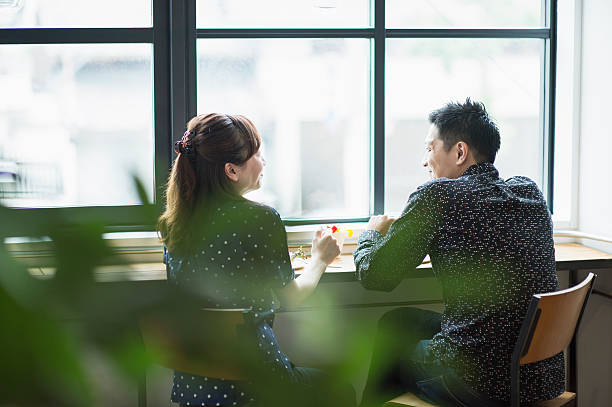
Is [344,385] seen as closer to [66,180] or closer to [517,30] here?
[66,180]

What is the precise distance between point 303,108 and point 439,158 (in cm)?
95

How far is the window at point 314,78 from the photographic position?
2455mm

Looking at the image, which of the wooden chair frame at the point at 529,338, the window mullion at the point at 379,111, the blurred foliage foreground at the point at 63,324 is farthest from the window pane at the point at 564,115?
the blurred foliage foreground at the point at 63,324

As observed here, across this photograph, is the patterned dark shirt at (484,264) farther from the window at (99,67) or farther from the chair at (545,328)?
the window at (99,67)

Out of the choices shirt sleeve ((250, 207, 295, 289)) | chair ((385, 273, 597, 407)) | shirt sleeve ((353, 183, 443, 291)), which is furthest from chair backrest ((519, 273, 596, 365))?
shirt sleeve ((250, 207, 295, 289))

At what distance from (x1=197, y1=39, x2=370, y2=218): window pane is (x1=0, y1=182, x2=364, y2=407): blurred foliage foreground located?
7.56ft

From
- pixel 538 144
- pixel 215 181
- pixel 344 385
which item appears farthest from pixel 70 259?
→ pixel 538 144

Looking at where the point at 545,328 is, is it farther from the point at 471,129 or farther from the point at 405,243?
the point at 471,129

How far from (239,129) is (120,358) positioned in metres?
1.30

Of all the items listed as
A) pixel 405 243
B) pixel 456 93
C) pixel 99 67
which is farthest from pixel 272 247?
pixel 456 93

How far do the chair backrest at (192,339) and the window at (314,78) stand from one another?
2036mm

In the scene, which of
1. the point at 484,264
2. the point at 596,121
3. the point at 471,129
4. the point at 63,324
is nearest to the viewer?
the point at 63,324

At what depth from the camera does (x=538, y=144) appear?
290 cm

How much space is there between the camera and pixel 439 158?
6.07 feet
